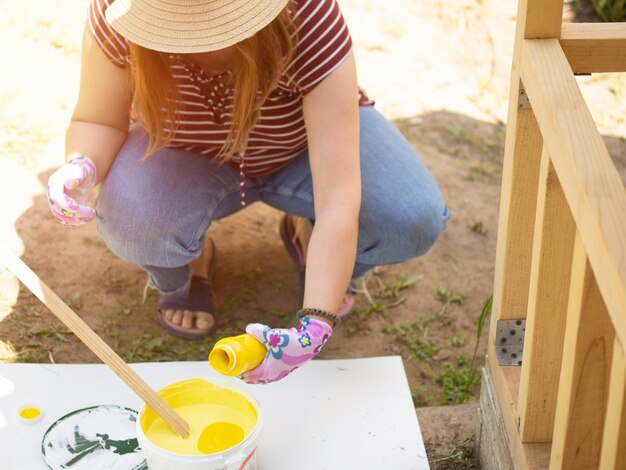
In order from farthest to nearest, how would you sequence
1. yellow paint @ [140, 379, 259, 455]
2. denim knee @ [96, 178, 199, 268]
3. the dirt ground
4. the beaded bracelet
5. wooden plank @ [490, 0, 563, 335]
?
the dirt ground, denim knee @ [96, 178, 199, 268], the beaded bracelet, yellow paint @ [140, 379, 259, 455], wooden plank @ [490, 0, 563, 335]

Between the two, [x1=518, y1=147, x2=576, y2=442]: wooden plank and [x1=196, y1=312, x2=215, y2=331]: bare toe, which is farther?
[x1=196, y1=312, x2=215, y2=331]: bare toe

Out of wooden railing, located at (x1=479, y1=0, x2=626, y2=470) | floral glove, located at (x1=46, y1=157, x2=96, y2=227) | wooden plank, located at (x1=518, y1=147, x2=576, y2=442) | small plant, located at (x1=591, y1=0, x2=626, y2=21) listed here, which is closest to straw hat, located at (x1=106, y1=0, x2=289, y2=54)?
floral glove, located at (x1=46, y1=157, x2=96, y2=227)

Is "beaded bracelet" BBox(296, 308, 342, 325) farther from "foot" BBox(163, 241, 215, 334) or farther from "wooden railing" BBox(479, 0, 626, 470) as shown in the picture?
"foot" BBox(163, 241, 215, 334)

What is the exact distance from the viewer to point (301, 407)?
1764mm

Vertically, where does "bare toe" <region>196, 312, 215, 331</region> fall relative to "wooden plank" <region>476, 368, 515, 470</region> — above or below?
below

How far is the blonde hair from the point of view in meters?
1.66

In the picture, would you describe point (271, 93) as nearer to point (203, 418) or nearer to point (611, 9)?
point (203, 418)

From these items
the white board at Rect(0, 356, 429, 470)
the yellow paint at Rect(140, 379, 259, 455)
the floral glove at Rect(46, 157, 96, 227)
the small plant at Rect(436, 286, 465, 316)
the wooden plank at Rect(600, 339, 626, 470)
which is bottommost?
the small plant at Rect(436, 286, 465, 316)

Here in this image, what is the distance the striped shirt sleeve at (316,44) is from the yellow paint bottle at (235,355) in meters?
0.58

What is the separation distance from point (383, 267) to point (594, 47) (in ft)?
4.07

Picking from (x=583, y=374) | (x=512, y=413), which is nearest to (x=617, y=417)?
A: (x=583, y=374)

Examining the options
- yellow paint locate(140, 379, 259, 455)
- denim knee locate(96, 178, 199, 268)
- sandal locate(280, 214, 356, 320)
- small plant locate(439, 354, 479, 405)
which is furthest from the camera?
sandal locate(280, 214, 356, 320)

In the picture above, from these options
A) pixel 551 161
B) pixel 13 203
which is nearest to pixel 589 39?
pixel 551 161

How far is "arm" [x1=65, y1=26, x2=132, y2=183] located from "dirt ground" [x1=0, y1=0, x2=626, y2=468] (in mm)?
476
